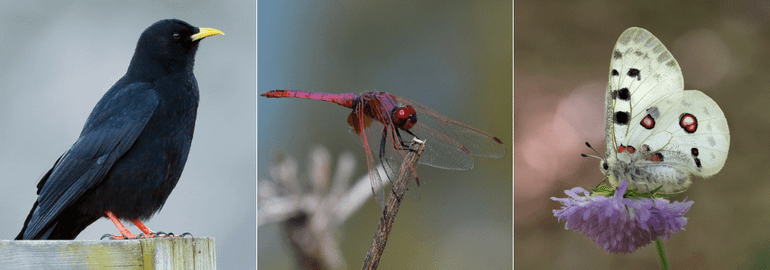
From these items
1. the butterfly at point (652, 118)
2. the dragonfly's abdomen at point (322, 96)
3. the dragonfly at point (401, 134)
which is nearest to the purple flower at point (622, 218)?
the butterfly at point (652, 118)

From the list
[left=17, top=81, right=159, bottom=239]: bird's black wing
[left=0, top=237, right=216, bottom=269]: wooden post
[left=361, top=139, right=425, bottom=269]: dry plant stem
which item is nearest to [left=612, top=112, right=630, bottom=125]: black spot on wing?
[left=361, top=139, right=425, bottom=269]: dry plant stem

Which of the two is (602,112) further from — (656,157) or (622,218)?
(622,218)

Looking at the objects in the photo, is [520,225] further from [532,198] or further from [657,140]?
[657,140]

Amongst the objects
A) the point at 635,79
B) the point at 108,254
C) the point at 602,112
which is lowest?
the point at 108,254

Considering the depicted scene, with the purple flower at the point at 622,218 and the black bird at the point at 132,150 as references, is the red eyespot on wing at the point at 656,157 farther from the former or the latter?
the black bird at the point at 132,150

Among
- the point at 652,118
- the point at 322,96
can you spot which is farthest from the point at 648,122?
the point at 322,96

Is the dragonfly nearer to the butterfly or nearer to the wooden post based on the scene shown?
the butterfly
